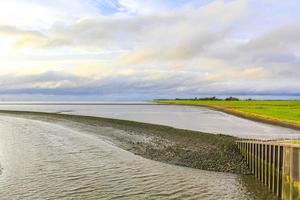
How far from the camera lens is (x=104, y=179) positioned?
20297 millimetres

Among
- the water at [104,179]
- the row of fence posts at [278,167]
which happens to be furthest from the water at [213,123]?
the water at [104,179]

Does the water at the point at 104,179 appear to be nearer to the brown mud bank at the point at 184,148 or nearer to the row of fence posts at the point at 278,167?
the row of fence posts at the point at 278,167

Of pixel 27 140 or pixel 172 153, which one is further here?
pixel 27 140

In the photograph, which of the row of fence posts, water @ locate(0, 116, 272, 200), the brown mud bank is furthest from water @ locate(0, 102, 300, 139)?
water @ locate(0, 116, 272, 200)

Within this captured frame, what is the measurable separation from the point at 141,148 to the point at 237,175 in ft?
35.5

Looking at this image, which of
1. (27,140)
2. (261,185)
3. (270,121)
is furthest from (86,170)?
(270,121)

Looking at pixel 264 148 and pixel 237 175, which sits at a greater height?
pixel 264 148

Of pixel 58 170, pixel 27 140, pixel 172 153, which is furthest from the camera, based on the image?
pixel 27 140

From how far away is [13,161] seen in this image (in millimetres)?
24812

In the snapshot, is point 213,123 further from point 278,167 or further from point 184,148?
point 278,167

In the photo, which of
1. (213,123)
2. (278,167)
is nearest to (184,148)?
(278,167)

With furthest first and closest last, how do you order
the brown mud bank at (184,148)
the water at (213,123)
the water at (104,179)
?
the water at (213,123)
the brown mud bank at (184,148)
the water at (104,179)

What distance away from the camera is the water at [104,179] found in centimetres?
1761

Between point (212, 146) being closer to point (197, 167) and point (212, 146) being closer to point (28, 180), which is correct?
point (197, 167)
